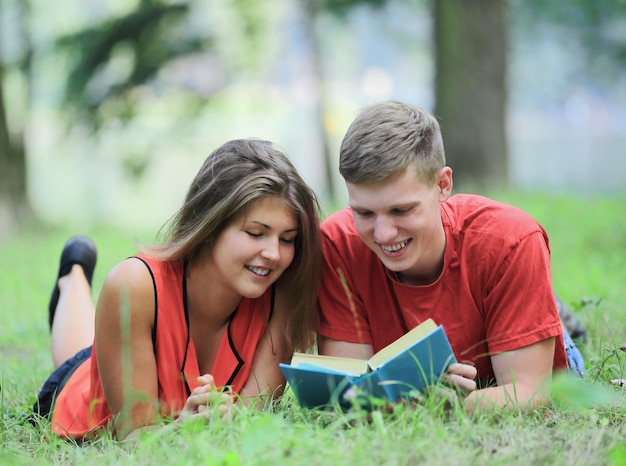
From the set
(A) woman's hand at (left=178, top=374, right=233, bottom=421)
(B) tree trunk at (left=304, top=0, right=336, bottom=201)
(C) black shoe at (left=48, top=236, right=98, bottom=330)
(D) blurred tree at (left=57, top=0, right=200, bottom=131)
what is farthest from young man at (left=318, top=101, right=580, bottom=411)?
(B) tree trunk at (left=304, top=0, right=336, bottom=201)

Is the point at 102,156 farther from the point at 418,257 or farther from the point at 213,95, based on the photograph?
the point at 418,257

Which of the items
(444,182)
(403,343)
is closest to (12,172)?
(444,182)

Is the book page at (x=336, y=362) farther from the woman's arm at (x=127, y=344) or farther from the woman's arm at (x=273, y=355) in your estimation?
the woman's arm at (x=127, y=344)

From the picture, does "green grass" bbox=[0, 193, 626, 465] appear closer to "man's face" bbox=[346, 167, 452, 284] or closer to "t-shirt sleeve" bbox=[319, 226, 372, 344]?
"t-shirt sleeve" bbox=[319, 226, 372, 344]

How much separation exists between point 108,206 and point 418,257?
12707 mm

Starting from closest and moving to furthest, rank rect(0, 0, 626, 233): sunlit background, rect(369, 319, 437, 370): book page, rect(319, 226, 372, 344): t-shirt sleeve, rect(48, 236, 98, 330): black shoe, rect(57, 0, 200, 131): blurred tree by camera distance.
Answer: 1. rect(369, 319, 437, 370): book page
2. rect(319, 226, 372, 344): t-shirt sleeve
3. rect(48, 236, 98, 330): black shoe
4. rect(57, 0, 200, 131): blurred tree
5. rect(0, 0, 626, 233): sunlit background

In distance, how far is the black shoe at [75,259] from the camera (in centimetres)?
419

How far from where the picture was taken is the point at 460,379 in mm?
2477

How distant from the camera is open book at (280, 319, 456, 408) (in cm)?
238

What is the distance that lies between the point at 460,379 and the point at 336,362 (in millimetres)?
401

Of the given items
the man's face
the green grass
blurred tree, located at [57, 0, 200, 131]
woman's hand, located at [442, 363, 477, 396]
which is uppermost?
blurred tree, located at [57, 0, 200, 131]

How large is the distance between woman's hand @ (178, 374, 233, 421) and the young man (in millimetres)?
530

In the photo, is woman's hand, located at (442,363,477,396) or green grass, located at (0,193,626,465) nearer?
green grass, located at (0,193,626,465)

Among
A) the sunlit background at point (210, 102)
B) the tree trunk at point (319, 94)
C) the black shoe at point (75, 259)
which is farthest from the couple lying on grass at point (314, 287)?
the tree trunk at point (319, 94)
